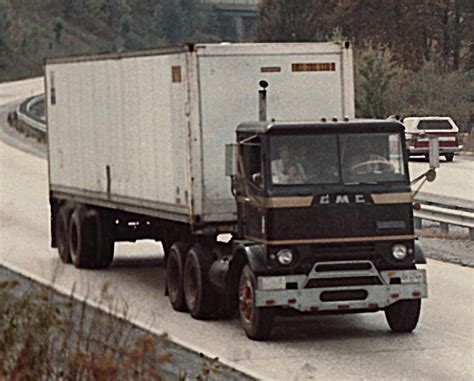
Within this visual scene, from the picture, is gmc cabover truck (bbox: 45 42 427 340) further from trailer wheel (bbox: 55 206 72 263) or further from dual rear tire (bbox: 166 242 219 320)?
trailer wheel (bbox: 55 206 72 263)

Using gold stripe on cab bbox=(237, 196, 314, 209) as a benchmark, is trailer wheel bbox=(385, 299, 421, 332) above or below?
below

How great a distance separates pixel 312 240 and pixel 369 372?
2318 mm

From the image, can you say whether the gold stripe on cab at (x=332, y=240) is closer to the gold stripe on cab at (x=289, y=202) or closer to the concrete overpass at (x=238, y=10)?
the gold stripe on cab at (x=289, y=202)

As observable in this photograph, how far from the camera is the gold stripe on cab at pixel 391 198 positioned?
16.5 meters

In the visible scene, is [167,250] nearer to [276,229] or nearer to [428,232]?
[276,229]

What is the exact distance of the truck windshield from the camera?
16.6 meters

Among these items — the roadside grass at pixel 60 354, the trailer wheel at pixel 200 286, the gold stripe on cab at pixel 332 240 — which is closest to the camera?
the roadside grass at pixel 60 354

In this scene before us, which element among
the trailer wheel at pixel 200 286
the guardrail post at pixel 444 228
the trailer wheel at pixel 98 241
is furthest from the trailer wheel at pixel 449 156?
the trailer wheel at pixel 200 286

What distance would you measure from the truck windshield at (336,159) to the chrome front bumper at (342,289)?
95 centimetres

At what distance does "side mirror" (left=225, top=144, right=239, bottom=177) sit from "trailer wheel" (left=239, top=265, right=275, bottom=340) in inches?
42.3

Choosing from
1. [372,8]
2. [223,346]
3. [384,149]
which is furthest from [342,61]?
[372,8]

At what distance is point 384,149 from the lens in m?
16.9

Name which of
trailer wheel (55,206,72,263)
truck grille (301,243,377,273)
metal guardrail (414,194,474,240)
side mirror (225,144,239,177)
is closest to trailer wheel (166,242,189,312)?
side mirror (225,144,239,177)

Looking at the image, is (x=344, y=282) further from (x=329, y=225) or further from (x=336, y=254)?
(x=329, y=225)
